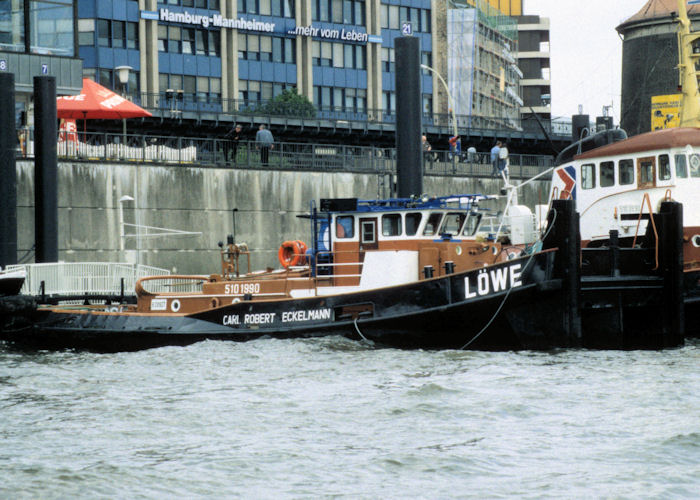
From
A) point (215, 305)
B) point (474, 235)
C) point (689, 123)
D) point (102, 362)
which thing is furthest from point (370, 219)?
point (689, 123)

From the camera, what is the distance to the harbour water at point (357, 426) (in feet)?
38.3

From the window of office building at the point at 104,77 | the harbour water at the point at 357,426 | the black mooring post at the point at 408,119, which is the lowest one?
the harbour water at the point at 357,426

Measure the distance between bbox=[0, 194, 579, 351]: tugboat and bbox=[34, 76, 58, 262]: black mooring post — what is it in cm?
451

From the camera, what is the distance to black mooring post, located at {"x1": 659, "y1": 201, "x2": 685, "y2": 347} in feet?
71.1

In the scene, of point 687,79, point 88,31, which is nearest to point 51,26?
point 687,79

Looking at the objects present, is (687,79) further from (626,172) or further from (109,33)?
(109,33)

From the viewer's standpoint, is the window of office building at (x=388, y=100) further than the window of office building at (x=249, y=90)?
Yes

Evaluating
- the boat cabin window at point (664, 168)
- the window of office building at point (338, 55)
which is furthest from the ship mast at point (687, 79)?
the window of office building at point (338, 55)

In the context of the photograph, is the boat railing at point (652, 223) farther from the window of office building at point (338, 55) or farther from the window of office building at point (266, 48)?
the window of office building at point (338, 55)

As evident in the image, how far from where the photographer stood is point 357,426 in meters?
14.3

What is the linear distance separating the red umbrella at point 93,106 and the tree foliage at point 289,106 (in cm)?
2846

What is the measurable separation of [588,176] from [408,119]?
16.0 feet

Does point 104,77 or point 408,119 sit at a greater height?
point 104,77

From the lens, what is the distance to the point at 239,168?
36.7m
